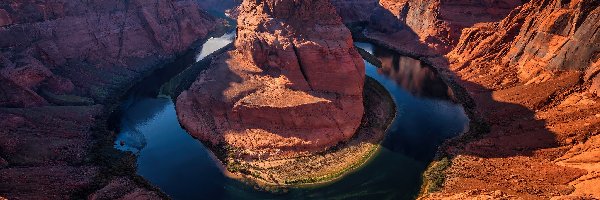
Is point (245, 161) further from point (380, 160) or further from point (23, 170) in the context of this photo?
point (23, 170)

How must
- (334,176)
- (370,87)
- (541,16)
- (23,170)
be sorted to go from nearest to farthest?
1. (23,170)
2. (334,176)
3. (541,16)
4. (370,87)

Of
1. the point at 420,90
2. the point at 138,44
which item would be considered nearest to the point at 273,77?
the point at 420,90

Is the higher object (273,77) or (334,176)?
(273,77)

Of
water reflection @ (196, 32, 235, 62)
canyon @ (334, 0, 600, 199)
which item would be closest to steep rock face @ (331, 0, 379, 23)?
canyon @ (334, 0, 600, 199)

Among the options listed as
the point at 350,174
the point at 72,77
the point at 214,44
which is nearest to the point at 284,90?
the point at 350,174

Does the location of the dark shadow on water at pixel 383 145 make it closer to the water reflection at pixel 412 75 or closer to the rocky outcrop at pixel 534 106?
the water reflection at pixel 412 75

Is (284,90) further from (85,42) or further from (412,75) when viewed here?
(85,42)
